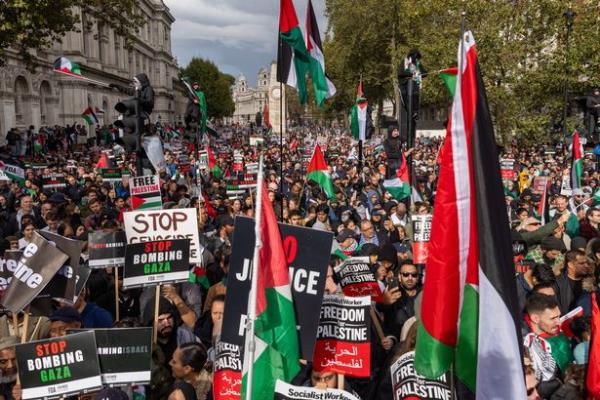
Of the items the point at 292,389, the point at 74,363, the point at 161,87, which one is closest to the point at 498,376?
the point at 292,389

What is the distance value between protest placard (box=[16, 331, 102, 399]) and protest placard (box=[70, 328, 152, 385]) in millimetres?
82

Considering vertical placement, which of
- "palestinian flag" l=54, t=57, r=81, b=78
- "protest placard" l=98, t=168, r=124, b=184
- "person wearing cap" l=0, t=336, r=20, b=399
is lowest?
"person wearing cap" l=0, t=336, r=20, b=399

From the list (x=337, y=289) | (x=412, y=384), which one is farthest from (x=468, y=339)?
(x=337, y=289)

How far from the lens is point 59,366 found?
4.32 m

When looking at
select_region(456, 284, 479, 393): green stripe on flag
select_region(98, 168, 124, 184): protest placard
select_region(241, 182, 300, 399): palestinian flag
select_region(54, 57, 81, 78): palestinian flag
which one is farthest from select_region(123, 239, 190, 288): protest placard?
select_region(98, 168, 124, 184): protest placard

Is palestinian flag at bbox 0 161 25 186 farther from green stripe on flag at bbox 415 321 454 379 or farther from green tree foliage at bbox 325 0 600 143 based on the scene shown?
green tree foliage at bbox 325 0 600 143

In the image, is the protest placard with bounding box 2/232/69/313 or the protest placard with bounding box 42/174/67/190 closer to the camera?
the protest placard with bounding box 2/232/69/313

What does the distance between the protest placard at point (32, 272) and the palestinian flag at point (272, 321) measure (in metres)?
2.40

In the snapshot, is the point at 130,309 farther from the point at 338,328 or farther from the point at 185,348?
the point at 338,328

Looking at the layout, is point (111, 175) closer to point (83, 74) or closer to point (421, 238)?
point (421, 238)

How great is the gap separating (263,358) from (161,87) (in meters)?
88.0

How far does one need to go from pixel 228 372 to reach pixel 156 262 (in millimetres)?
1847

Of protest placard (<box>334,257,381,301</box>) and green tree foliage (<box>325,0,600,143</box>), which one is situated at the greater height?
green tree foliage (<box>325,0,600,143</box>)

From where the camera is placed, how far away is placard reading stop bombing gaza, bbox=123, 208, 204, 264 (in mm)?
6328
